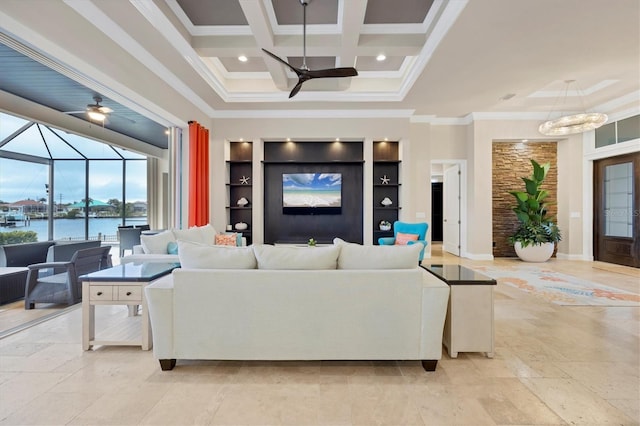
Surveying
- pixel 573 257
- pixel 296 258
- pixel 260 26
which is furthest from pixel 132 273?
pixel 573 257

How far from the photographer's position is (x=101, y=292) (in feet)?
7.90

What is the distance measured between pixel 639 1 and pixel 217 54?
488cm

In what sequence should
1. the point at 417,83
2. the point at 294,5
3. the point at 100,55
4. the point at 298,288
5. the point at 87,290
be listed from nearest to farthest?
the point at 298,288, the point at 87,290, the point at 100,55, the point at 294,5, the point at 417,83

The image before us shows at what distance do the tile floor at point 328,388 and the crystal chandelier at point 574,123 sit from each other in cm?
427

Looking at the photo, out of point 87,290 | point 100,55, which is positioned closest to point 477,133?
point 100,55

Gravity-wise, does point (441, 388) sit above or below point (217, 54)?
below

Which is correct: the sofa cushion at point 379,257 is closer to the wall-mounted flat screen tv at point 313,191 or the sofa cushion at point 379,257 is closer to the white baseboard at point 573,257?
the wall-mounted flat screen tv at point 313,191

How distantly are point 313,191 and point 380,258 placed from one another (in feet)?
14.6

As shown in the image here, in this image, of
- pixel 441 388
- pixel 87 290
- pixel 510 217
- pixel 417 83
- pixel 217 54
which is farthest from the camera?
pixel 510 217

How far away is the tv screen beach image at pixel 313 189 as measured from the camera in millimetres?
6488

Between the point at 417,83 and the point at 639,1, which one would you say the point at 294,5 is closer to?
the point at 417,83

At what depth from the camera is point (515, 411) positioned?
1.71 m

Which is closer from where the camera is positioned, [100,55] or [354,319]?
[354,319]

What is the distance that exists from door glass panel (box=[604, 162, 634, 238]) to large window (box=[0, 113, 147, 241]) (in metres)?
11.2
